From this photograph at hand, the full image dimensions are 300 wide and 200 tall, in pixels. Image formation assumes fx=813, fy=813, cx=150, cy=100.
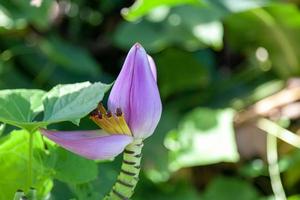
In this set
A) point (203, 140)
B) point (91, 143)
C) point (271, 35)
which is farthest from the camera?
point (271, 35)

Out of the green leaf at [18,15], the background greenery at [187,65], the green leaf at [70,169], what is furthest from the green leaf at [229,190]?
the green leaf at [70,169]

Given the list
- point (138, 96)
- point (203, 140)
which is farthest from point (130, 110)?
point (203, 140)

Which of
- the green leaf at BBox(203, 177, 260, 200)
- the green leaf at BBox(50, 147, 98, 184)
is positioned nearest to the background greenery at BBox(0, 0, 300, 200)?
the green leaf at BBox(203, 177, 260, 200)

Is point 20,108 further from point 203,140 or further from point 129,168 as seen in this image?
point 203,140

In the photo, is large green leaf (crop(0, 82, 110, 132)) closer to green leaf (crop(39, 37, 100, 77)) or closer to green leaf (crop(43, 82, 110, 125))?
green leaf (crop(43, 82, 110, 125))

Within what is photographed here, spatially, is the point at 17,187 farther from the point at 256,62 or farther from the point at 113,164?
the point at 256,62

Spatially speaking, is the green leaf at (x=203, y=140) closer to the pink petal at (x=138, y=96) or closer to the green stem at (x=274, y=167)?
the green stem at (x=274, y=167)
